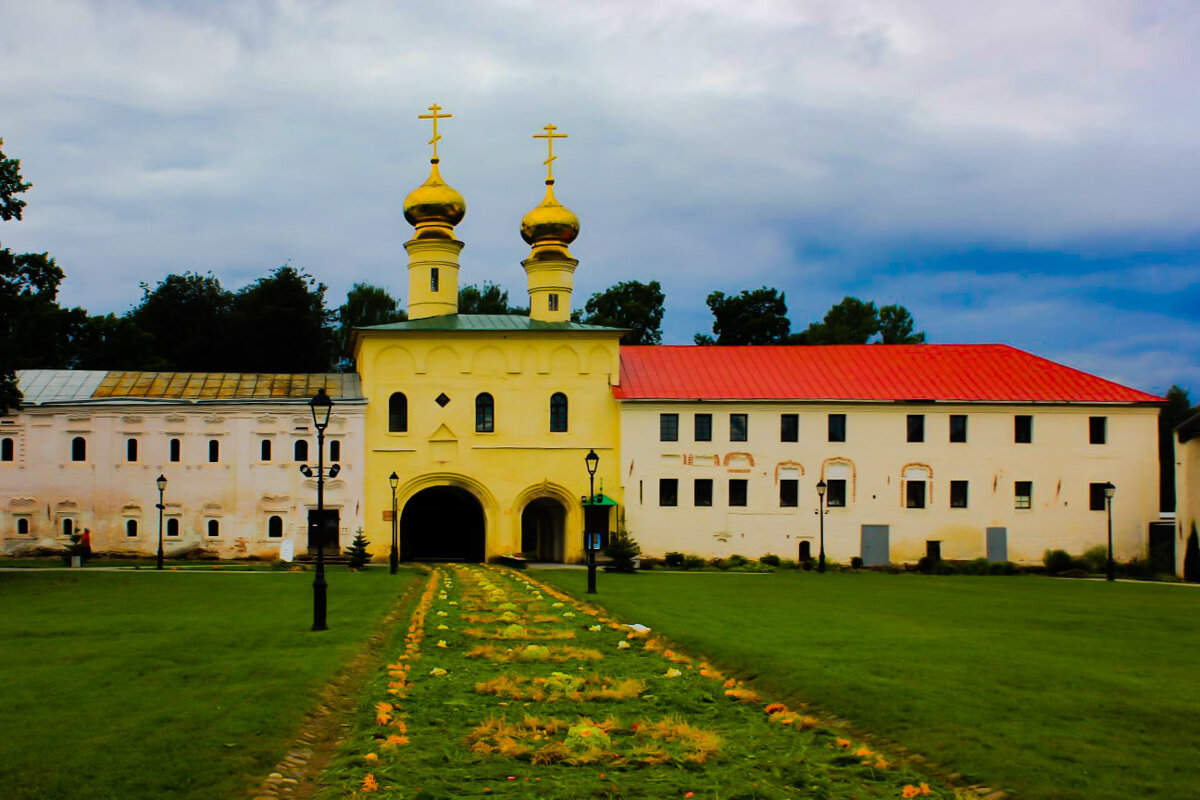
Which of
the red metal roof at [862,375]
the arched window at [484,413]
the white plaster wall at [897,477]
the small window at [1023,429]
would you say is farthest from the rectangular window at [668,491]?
the small window at [1023,429]

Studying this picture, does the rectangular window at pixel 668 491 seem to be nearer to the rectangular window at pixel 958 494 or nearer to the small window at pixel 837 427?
the small window at pixel 837 427

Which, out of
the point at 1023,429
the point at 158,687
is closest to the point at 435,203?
the point at 1023,429

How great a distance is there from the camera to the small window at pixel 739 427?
152ft

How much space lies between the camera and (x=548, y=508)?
4900cm

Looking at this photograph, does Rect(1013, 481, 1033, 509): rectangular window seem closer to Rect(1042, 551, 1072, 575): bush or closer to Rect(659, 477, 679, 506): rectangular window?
Rect(1042, 551, 1072, 575): bush

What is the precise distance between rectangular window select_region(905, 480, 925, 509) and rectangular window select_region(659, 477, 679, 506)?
8966 mm

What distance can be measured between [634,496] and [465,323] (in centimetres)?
978

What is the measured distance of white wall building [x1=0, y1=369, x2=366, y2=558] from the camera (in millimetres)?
43750

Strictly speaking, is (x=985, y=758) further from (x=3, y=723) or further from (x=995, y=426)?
(x=995, y=426)

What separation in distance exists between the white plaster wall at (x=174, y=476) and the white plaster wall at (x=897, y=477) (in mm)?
12050

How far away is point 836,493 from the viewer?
→ 46219mm

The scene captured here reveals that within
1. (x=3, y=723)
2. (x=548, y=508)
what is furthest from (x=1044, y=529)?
(x=3, y=723)

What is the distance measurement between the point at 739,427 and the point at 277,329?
28.7 metres

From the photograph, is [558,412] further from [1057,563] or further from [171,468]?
[1057,563]
